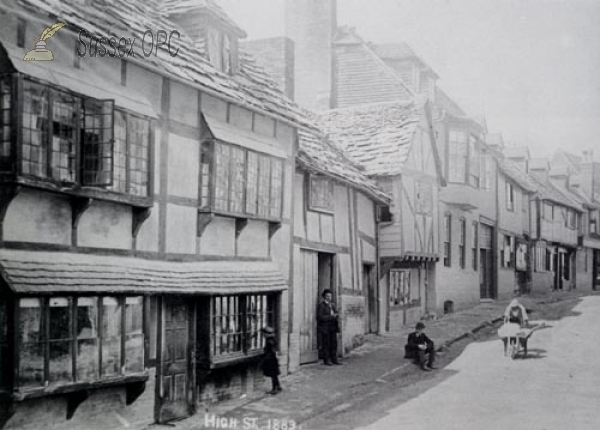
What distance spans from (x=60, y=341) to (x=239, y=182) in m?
4.32

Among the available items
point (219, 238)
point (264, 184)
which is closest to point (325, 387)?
point (219, 238)

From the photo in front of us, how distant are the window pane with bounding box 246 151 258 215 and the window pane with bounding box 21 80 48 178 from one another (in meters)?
4.39

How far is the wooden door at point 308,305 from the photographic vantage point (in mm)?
14281

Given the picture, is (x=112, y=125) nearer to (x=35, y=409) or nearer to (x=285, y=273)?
(x=35, y=409)

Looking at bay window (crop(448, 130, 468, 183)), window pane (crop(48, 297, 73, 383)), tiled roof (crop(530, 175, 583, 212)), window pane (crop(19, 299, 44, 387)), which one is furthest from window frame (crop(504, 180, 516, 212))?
window pane (crop(19, 299, 44, 387))

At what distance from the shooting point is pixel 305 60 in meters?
24.5

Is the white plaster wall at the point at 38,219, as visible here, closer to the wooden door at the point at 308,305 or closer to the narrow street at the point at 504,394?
the narrow street at the point at 504,394

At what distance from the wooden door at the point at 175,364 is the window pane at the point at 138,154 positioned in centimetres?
173

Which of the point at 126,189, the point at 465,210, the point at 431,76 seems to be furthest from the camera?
the point at 431,76

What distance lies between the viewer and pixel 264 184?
11945 millimetres

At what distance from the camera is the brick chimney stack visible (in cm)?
2394

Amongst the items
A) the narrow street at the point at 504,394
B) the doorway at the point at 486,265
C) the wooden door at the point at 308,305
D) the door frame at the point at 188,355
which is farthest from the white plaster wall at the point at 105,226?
the doorway at the point at 486,265

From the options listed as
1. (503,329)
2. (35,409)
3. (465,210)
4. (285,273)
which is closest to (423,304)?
(465,210)

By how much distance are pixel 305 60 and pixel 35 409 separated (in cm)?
1875
